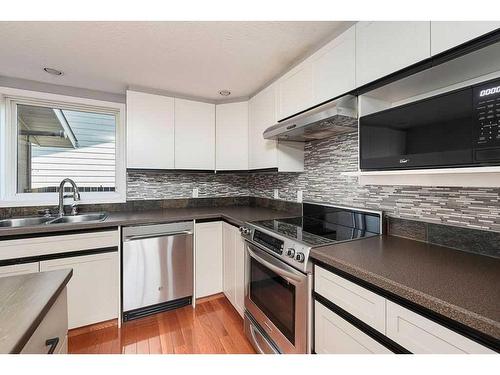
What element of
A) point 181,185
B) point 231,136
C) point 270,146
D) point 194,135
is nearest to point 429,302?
point 270,146

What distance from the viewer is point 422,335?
715mm

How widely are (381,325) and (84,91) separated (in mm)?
2984

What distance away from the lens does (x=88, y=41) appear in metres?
1.46

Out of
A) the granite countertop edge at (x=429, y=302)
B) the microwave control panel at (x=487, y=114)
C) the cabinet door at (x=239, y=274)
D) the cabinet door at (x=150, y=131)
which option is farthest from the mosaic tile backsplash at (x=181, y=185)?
the microwave control panel at (x=487, y=114)

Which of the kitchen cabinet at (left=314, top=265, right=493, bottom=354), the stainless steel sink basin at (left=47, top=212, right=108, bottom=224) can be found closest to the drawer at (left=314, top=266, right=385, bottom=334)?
the kitchen cabinet at (left=314, top=265, right=493, bottom=354)

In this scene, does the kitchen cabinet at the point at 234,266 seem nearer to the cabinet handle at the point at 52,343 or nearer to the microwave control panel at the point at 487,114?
the cabinet handle at the point at 52,343

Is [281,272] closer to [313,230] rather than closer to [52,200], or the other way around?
[313,230]

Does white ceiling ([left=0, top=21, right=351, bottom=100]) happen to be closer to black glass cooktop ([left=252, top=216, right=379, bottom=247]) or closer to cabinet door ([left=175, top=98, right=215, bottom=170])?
cabinet door ([left=175, top=98, right=215, bottom=170])

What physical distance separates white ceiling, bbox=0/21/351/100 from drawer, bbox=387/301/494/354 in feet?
4.89

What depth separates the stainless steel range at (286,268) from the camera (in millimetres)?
1176

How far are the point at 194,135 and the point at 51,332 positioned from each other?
78.7 inches

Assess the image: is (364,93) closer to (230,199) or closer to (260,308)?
(260,308)

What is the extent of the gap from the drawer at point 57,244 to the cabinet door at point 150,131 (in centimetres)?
71
